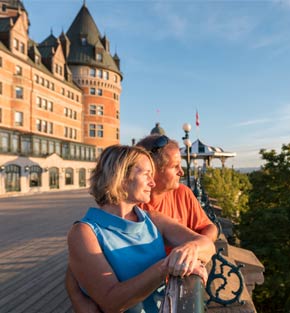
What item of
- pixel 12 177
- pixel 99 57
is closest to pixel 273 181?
pixel 12 177

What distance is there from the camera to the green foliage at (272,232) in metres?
10.2

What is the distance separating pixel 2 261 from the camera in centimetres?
805

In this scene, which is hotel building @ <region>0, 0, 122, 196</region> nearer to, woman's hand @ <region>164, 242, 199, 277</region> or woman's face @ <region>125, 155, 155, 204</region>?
woman's face @ <region>125, 155, 155, 204</region>

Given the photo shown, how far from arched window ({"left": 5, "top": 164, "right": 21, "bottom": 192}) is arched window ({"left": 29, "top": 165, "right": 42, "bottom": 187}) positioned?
213 cm

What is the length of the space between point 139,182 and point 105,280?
606 millimetres

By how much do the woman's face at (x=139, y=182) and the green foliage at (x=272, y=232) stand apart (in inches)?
370

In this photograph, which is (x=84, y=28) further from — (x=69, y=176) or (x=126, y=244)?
→ (x=126, y=244)

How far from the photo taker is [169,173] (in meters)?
2.78

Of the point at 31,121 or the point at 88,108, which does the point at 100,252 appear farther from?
the point at 88,108

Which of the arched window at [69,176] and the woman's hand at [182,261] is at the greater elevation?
the woman's hand at [182,261]

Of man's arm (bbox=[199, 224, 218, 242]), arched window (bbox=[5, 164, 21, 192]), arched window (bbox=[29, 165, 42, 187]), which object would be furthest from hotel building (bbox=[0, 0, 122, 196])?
man's arm (bbox=[199, 224, 218, 242])

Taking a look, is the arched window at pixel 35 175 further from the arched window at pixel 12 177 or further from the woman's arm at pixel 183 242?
the woman's arm at pixel 183 242

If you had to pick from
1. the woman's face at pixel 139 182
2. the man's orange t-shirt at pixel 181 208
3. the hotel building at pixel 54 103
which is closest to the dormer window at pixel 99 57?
the hotel building at pixel 54 103

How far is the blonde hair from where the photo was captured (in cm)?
184
